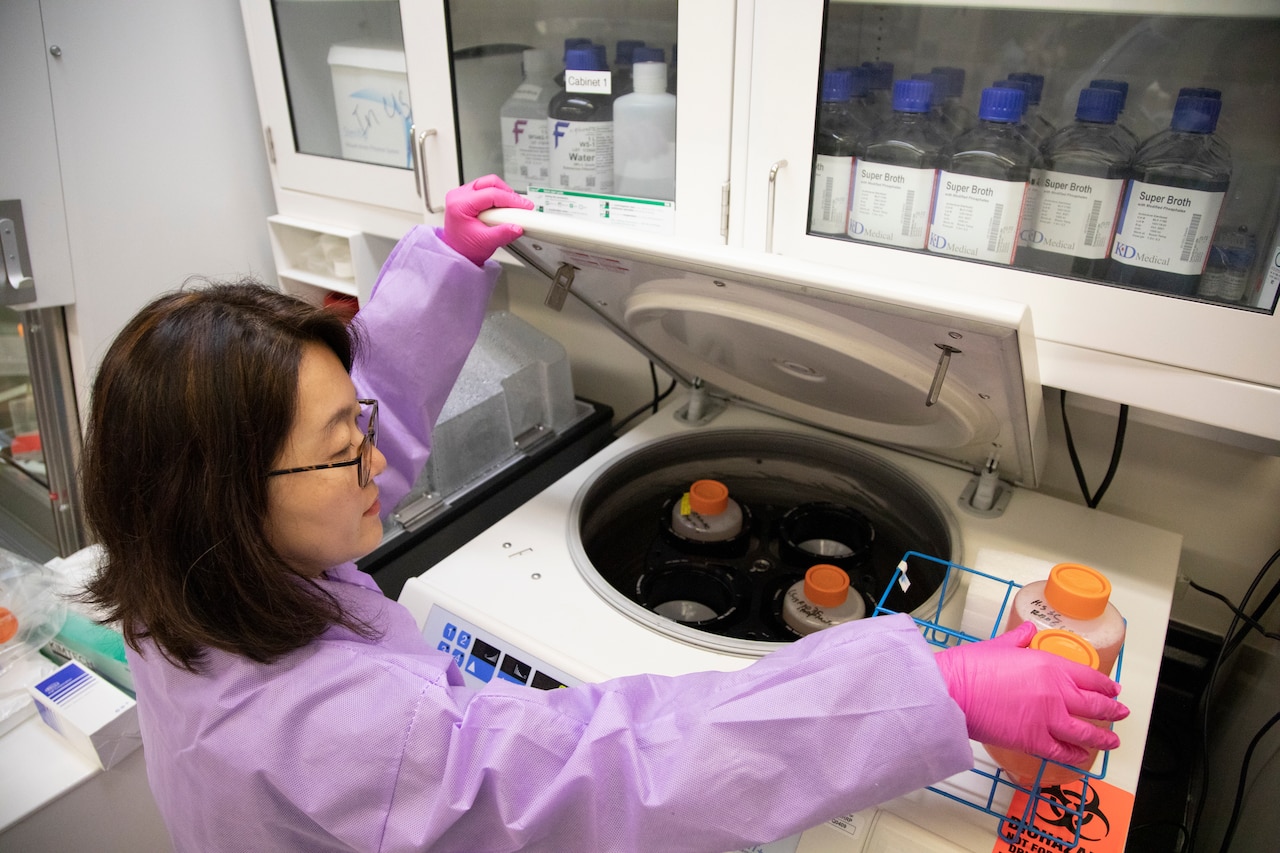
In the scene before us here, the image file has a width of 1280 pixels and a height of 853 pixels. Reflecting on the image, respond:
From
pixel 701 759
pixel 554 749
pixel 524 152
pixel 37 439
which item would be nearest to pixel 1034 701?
pixel 701 759

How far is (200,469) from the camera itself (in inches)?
29.0

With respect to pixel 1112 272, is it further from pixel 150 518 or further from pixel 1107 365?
pixel 150 518

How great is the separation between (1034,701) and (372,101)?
4.71 feet

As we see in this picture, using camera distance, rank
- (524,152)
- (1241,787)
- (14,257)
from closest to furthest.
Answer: (1241,787) → (524,152) → (14,257)

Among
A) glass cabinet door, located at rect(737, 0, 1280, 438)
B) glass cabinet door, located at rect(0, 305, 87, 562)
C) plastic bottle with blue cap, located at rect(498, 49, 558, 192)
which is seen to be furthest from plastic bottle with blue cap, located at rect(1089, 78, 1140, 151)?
glass cabinet door, located at rect(0, 305, 87, 562)

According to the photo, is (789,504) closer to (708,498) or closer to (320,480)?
(708,498)

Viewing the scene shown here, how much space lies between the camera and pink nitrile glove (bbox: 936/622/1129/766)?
71cm

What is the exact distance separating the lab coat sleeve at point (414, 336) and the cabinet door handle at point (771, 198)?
0.39m

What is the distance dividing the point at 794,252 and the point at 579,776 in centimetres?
67

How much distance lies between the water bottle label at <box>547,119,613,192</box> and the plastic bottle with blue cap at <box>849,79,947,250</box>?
41 centimetres

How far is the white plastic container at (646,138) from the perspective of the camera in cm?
117

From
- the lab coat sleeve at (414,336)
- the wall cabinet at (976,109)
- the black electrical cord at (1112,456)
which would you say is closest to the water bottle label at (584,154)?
the wall cabinet at (976,109)

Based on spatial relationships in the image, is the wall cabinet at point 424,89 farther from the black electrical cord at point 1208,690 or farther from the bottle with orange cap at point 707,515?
the black electrical cord at point 1208,690

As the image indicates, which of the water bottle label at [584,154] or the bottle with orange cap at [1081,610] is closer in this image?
the bottle with orange cap at [1081,610]
